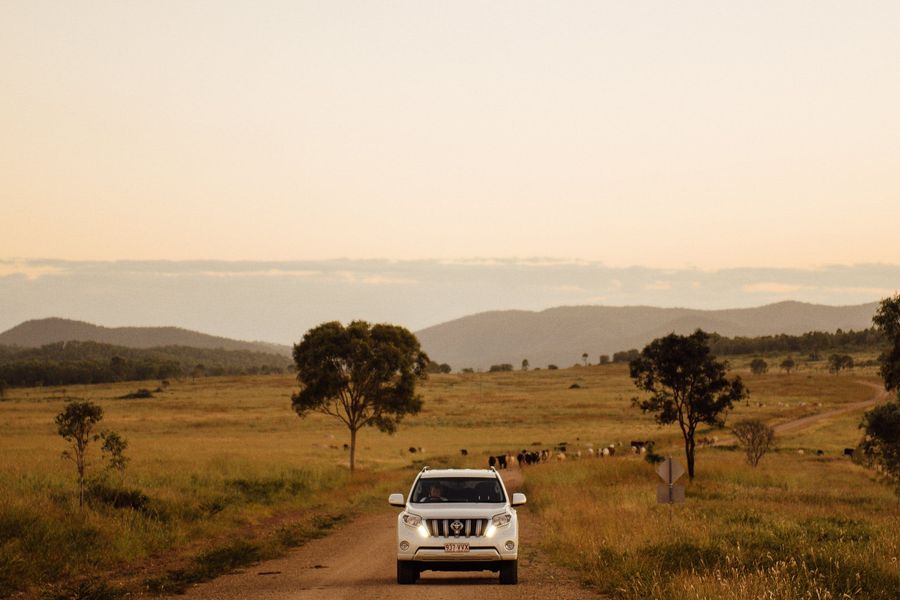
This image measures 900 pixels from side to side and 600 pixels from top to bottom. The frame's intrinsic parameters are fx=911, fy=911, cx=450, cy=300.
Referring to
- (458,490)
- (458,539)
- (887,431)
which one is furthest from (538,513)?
(887,431)

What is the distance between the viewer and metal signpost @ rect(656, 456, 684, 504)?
2227 cm

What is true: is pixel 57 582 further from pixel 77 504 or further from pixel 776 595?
pixel 776 595

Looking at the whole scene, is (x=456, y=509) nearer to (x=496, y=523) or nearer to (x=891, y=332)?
(x=496, y=523)

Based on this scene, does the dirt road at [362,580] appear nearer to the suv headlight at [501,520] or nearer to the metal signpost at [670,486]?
the suv headlight at [501,520]

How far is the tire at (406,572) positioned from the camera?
17766mm


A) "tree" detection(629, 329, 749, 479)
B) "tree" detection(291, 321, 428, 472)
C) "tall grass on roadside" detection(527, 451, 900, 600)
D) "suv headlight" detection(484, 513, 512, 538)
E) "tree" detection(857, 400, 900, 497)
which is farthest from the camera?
"tree" detection(291, 321, 428, 472)

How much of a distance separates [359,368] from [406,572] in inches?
1707

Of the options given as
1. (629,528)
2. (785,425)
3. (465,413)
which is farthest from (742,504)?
(465,413)

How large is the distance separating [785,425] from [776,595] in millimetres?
95864

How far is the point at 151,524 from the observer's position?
25.4m

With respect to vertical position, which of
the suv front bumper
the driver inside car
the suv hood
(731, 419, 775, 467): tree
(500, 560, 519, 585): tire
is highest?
the driver inside car

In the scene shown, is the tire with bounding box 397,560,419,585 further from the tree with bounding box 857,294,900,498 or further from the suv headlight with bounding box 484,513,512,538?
the tree with bounding box 857,294,900,498

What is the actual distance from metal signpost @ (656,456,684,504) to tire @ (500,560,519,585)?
A: 18.8 ft

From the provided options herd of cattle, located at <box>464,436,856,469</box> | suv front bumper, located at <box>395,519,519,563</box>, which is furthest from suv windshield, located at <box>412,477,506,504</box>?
herd of cattle, located at <box>464,436,856,469</box>
